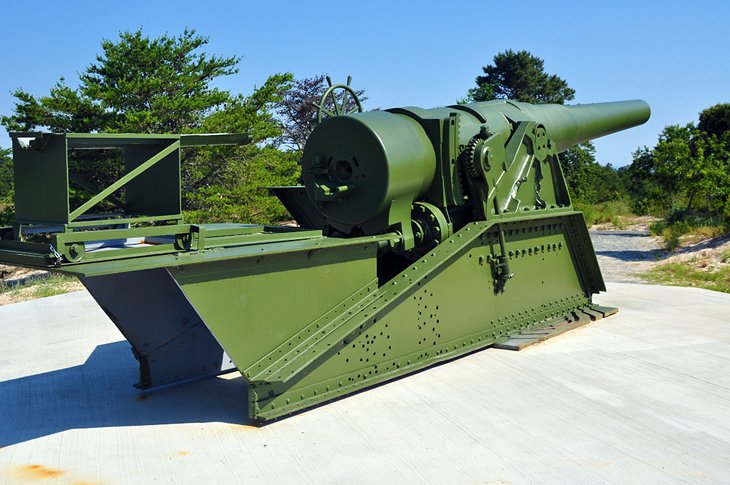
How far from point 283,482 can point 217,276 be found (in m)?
1.39

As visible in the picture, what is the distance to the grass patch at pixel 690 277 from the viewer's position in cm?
1120

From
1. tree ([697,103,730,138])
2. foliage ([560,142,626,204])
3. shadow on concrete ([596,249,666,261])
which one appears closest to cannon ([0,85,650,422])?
shadow on concrete ([596,249,666,261])

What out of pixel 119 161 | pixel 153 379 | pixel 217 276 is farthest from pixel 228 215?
pixel 217 276

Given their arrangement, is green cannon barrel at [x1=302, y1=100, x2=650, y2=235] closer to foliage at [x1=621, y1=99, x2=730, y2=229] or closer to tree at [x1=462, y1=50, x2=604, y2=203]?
foliage at [x1=621, y1=99, x2=730, y2=229]

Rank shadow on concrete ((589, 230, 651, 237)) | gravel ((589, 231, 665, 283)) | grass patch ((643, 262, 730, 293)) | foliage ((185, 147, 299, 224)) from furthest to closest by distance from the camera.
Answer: shadow on concrete ((589, 230, 651, 237)), foliage ((185, 147, 299, 224)), gravel ((589, 231, 665, 283)), grass patch ((643, 262, 730, 293))

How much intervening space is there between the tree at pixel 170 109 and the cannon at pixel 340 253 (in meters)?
8.58

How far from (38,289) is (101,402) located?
7133mm

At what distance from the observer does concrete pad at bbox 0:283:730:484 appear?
404 cm

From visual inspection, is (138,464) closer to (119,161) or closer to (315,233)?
(315,233)

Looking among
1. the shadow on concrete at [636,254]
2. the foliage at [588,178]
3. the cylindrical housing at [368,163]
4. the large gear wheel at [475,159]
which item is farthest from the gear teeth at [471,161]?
the foliage at [588,178]

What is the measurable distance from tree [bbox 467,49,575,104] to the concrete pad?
36209 millimetres

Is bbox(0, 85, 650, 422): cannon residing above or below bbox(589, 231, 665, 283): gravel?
above

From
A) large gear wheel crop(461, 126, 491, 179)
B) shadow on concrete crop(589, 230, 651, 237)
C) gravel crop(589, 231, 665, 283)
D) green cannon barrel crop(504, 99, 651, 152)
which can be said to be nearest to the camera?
large gear wheel crop(461, 126, 491, 179)

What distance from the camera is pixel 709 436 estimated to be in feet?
14.8
